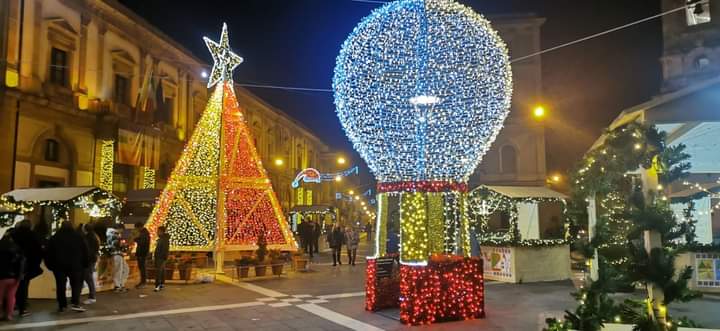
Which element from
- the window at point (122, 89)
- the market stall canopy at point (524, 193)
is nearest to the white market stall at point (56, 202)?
the market stall canopy at point (524, 193)

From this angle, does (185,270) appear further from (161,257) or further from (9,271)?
(9,271)

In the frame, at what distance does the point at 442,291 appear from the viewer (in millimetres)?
8734

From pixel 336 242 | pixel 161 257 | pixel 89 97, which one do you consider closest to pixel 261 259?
pixel 161 257

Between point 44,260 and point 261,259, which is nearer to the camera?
point 44,260

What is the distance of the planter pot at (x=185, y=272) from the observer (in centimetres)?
1460

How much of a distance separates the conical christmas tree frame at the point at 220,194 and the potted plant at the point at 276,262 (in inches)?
21.1

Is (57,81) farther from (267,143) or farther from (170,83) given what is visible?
(267,143)

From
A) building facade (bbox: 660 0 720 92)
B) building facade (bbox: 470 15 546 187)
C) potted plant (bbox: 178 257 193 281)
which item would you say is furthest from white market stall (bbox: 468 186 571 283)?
building facade (bbox: 660 0 720 92)

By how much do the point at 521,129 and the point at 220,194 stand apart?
71.0 feet

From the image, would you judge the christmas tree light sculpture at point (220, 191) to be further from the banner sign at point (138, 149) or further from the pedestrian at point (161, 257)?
the banner sign at point (138, 149)

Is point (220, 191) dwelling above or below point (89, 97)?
below

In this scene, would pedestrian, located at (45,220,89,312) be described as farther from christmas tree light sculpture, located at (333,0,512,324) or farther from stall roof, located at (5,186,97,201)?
christmas tree light sculpture, located at (333,0,512,324)

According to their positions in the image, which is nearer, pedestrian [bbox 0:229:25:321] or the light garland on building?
pedestrian [bbox 0:229:25:321]

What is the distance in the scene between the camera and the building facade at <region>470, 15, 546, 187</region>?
3228cm
